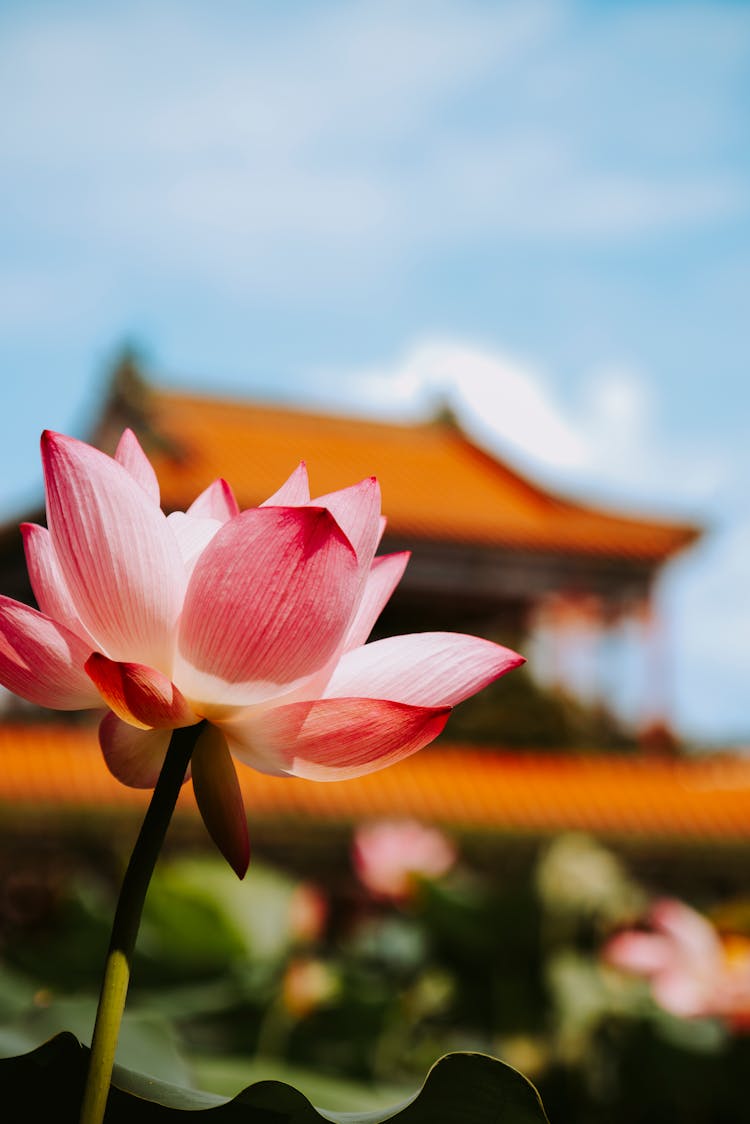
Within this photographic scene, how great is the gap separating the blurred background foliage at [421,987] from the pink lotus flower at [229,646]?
2.36ft

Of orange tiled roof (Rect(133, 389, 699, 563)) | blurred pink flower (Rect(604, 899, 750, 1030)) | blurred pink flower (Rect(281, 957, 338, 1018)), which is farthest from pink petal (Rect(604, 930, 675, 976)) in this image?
orange tiled roof (Rect(133, 389, 699, 563))

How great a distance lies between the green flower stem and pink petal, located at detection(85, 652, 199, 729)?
0.08ft

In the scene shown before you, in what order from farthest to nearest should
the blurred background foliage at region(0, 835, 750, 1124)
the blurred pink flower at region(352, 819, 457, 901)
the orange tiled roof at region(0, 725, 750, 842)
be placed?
1. the orange tiled roof at region(0, 725, 750, 842)
2. the blurred pink flower at region(352, 819, 457, 901)
3. the blurred background foliage at region(0, 835, 750, 1124)

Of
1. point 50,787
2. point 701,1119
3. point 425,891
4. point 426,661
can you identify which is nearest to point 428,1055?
point 425,891

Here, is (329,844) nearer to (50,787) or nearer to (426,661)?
(50,787)

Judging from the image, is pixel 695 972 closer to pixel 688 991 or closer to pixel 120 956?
pixel 688 991

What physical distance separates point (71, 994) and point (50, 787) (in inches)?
135

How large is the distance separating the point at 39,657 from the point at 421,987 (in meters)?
1.65

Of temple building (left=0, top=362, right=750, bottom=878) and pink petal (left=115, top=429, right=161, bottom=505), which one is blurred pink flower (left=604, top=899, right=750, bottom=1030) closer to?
pink petal (left=115, top=429, right=161, bottom=505)

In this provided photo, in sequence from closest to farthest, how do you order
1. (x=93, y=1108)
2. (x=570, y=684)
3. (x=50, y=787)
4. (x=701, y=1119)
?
(x=93, y=1108) < (x=701, y=1119) < (x=50, y=787) < (x=570, y=684)

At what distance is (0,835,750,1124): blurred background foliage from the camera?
1.24 metres

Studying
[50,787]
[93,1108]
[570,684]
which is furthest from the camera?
[570,684]

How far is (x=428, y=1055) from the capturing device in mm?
1455

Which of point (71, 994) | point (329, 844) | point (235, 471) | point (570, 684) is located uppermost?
point (235, 471)
